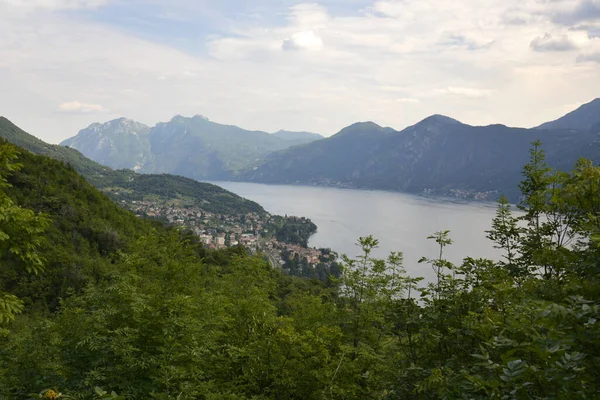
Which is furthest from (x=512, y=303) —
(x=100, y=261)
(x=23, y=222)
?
(x=100, y=261)

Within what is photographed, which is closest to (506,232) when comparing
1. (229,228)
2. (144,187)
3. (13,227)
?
(13,227)

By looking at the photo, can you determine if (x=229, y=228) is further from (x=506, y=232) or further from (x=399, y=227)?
(x=506, y=232)

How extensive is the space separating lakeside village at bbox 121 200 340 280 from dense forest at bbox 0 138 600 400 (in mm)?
66005

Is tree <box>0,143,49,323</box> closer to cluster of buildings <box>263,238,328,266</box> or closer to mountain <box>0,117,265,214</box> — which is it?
cluster of buildings <box>263,238,328,266</box>

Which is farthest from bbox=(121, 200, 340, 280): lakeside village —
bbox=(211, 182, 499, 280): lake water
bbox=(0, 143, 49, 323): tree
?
bbox=(0, 143, 49, 323): tree

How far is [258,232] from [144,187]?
2227 inches

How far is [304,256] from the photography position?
84250 mm

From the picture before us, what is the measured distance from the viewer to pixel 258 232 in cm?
11188

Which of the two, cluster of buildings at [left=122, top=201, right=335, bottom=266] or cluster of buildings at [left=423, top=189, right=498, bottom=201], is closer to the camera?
cluster of buildings at [left=122, top=201, right=335, bottom=266]

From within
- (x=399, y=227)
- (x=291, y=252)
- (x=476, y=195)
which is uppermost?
(x=476, y=195)

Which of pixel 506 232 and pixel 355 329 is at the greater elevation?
pixel 506 232

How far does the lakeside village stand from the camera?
79869 mm

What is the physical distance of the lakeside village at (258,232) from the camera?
7987 cm

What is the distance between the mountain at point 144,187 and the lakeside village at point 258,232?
880 centimetres
